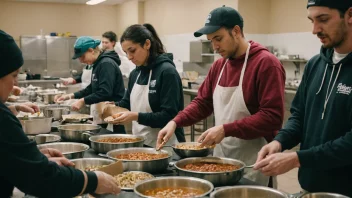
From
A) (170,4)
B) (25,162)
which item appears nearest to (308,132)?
(25,162)

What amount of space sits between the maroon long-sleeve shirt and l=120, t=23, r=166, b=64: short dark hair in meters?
0.72

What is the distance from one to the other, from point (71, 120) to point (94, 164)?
4.79ft

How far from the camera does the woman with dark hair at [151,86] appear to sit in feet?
9.79

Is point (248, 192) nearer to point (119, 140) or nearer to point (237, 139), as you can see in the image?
point (237, 139)

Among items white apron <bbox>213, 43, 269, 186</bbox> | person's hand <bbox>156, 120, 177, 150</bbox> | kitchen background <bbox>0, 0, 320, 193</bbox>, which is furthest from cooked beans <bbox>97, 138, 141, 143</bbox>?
kitchen background <bbox>0, 0, 320, 193</bbox>

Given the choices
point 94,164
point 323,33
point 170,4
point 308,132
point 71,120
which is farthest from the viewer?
point 170,4

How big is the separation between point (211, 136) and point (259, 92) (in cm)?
43

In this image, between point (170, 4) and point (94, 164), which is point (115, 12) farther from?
point (94, 164)

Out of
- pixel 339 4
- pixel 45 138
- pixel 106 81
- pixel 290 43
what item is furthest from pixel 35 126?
pixel 290 43

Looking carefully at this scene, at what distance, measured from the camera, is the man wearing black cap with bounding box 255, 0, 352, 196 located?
1763mm

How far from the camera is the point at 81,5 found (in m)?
12.2

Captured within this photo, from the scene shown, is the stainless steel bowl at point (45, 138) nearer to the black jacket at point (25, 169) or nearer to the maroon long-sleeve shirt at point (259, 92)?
the maroon long-sleeve shirt at point (259, 92)

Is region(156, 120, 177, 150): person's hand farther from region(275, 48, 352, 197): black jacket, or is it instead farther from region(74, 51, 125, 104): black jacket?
region(74, 51, 125, 104): black jacket

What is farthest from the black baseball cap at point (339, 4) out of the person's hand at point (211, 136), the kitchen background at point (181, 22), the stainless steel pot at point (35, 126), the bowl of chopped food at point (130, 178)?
the kitchen background at point (181, 22)
